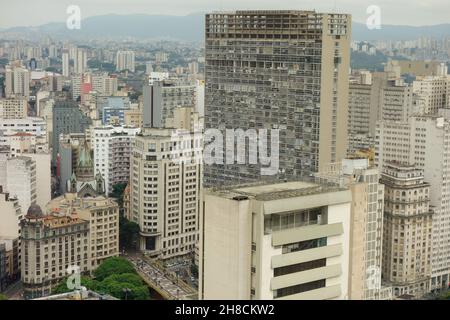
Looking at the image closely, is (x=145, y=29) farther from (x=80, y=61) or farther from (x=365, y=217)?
(x=80, y=61)

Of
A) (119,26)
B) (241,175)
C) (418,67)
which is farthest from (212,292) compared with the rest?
(418,67)

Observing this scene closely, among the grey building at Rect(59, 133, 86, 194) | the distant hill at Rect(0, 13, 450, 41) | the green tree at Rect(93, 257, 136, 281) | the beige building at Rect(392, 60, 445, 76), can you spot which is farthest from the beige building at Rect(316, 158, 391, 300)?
the grey building at Rect(59, 133, 86, 194)

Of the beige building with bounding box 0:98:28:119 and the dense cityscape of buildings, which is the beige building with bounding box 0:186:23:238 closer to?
the dense cityscape of buildings

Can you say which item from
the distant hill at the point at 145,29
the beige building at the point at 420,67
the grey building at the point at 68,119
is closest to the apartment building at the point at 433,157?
the beige building at the point at 420,67

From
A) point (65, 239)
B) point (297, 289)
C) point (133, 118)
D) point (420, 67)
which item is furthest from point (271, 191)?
point (133, 118)
